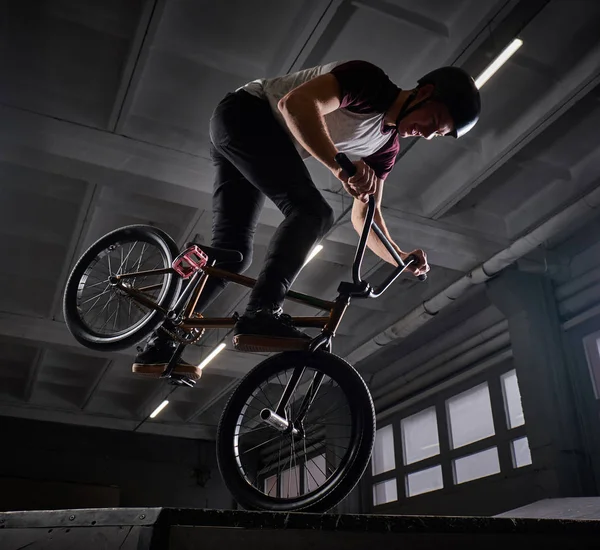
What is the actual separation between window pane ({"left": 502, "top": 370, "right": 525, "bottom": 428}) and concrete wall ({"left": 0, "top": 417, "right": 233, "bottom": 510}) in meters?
6.98

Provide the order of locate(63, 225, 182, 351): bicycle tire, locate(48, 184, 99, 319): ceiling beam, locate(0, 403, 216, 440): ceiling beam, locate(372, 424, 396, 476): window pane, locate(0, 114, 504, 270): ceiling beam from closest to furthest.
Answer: locate(63, 225, 182, 351): bicycle tire < locate(0, 114, 504, 270): ceiling beam < locate(48, 184, 99, 319): ceiling beam < locate(372, 424, 396, 476): window pane < locate(0, 403, 216, 440): ceiling beam

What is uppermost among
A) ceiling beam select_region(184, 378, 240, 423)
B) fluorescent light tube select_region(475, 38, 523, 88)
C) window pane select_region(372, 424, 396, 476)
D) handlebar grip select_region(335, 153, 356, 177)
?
ceiling beam select_region(184, 378, 240, 423)

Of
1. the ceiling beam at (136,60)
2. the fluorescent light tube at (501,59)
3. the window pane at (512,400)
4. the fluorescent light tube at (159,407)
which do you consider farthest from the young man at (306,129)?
the fluorescent light tube at (159,407)

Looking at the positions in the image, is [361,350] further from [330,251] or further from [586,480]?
[586,480]

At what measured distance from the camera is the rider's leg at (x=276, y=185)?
204 cm

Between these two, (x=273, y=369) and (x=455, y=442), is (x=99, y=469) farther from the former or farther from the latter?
(x=273, y=369)

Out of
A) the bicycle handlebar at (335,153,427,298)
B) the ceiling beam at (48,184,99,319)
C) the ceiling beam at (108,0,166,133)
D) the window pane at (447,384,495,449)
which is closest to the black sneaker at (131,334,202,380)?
the bicycle handlebar at (335,153,427,298)

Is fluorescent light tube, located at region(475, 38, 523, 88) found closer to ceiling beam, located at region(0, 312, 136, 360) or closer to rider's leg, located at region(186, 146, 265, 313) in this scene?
rider's leg, located at region(186, 146, 265, 313)

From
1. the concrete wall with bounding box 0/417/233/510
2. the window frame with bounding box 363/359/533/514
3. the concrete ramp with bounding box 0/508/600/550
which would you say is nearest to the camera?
the concrete ramp with bounding box 0/508/600/550

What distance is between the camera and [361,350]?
26.1 ft

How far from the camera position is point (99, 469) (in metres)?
11.2

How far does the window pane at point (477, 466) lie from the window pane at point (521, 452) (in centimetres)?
26

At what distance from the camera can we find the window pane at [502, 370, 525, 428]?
6430 millimetres

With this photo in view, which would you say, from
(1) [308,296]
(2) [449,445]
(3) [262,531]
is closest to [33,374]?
(2) [449,445]
